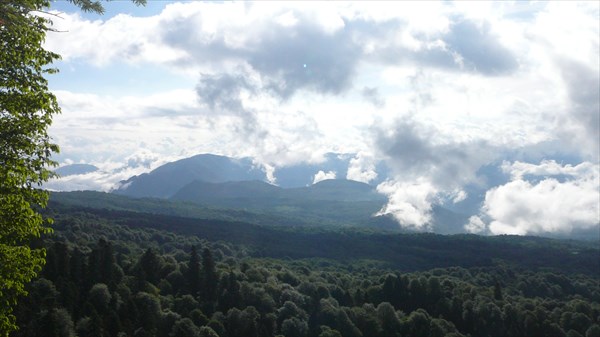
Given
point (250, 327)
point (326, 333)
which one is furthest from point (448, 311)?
point (250, 327)

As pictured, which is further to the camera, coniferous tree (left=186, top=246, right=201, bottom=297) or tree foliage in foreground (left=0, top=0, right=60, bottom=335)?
coniferous tree (left=186, top=246, right=201, bottom=297)

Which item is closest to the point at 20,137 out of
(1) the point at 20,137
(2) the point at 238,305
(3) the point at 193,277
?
(1) the point at 20,137

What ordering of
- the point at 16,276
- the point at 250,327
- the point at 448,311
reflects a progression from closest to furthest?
Result: the point at 16,276
the point at 250,327
the point at 448,311

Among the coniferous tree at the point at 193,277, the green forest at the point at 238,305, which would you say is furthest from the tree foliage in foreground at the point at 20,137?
the coniferous tree at the point at 193,277

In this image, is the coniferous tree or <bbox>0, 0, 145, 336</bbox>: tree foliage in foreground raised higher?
<bbox>0, 0, 145, 336</bbox>: tree foliage in foreground

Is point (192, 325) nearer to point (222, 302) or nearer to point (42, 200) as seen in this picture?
point (222, 302)

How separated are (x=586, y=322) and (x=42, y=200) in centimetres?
17312

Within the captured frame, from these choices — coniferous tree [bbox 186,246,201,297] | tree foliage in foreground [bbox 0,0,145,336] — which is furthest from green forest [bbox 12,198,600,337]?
tree foliage in foreground [bbox 0,0,145,336]

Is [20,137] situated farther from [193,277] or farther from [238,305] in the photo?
[193,277]

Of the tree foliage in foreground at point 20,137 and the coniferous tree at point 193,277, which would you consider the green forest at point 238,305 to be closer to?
the coniferous tree at point 193,277

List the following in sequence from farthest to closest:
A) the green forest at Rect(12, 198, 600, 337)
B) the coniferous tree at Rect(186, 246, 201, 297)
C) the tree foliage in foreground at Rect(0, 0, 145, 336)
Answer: the coniferous tree at Rect(186, 246, 201, 297)
the green forest at Rect(12, 198, 600, 337)
the tree foliage in foreground at Rect(0, 0, 145, 336)

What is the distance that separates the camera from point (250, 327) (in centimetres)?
13162

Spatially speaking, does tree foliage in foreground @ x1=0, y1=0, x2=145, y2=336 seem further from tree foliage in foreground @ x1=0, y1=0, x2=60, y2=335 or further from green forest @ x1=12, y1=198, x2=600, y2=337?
green forest @ x1=12, y1=198, x2=600, y2=337

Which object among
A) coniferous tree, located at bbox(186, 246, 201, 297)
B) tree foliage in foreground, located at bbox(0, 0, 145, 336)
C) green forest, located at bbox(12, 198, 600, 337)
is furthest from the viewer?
coniferous tree, located at bbox(186, 246, 201, 297)
